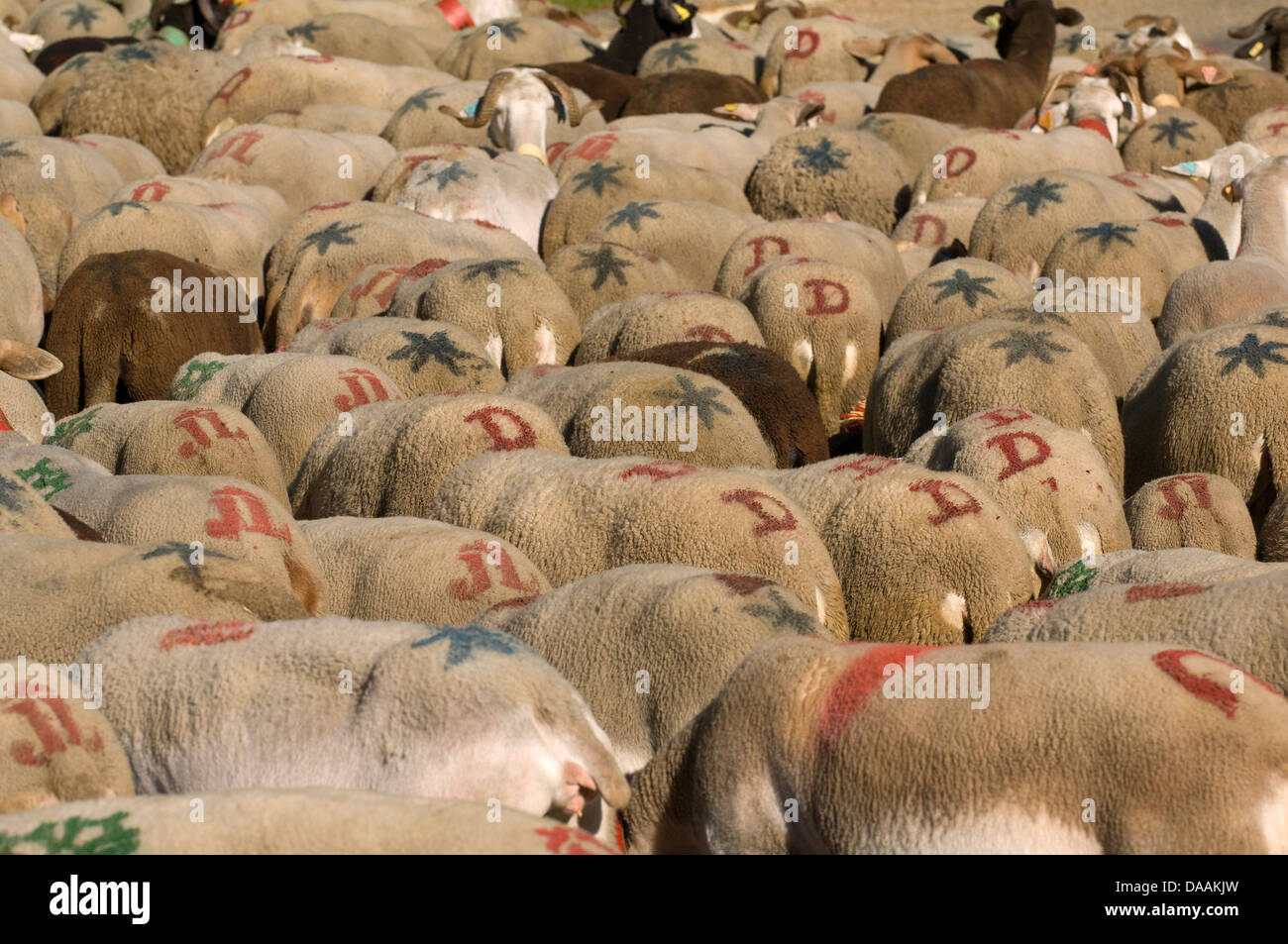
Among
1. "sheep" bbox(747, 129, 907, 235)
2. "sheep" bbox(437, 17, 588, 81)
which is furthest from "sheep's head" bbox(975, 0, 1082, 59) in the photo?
"sheep" bbox(747, 129, 907, 235)

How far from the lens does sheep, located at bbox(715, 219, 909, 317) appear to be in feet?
28.8

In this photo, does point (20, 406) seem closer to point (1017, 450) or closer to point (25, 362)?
point (25, 362)

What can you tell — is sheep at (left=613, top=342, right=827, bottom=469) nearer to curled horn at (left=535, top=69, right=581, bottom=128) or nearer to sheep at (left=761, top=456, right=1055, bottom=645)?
sheep at (left=761, top=456, right=1055, bottom=645)

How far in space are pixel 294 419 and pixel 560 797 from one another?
329 cm

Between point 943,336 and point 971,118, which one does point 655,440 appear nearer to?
point 943,336

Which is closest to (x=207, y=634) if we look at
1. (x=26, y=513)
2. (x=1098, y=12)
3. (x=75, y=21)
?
(x=26, y=513)

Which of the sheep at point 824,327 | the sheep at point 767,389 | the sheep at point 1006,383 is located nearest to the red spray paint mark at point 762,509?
the sheep at point 1006,383

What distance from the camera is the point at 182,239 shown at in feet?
28.4

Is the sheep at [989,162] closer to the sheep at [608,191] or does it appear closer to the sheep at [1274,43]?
the sheep at [608,191]

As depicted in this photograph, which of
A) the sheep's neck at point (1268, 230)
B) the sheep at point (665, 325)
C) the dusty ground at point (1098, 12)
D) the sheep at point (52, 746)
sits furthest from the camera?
the dusty ground at point (1098, 12)

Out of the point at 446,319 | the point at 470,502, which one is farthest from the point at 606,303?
the point at 470,502

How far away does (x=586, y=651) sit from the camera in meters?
4.44

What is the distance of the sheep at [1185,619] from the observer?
3936 mm

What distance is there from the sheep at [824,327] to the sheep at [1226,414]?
1596 millimetres
